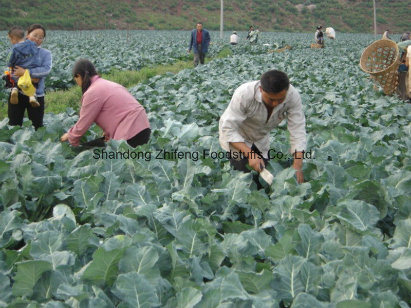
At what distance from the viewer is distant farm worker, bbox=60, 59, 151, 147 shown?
4141 millimetres

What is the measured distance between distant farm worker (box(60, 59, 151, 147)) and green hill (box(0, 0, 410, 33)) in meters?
33.7

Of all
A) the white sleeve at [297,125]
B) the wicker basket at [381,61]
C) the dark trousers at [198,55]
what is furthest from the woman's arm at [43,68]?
the dark trousers at [198,55]

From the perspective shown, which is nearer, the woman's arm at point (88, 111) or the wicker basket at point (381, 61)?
the woman's arm at point (88, 111)

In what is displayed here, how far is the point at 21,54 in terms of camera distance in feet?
16.6

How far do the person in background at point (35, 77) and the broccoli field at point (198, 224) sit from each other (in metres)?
0.40

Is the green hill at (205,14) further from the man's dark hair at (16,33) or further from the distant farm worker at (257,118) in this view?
the distant farm worker at (257,118)

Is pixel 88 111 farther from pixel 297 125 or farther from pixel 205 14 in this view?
pixel 205 14

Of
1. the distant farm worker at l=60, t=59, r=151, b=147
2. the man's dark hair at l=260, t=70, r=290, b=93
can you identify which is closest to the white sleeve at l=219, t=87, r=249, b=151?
the man's dark hair at l=260, t=70, r=290, b=93

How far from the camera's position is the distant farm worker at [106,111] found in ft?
13.6

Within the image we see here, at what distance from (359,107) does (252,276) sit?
17.2 ft

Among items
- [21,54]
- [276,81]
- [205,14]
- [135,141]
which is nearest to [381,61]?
[135,141]

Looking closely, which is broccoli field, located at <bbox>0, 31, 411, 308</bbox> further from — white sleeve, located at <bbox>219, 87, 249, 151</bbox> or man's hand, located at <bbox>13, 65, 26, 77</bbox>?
man's hand, located at <bbox>13, 65, 26, 77</bbox>

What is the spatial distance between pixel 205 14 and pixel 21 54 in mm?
50638

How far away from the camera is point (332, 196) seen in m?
3.25
